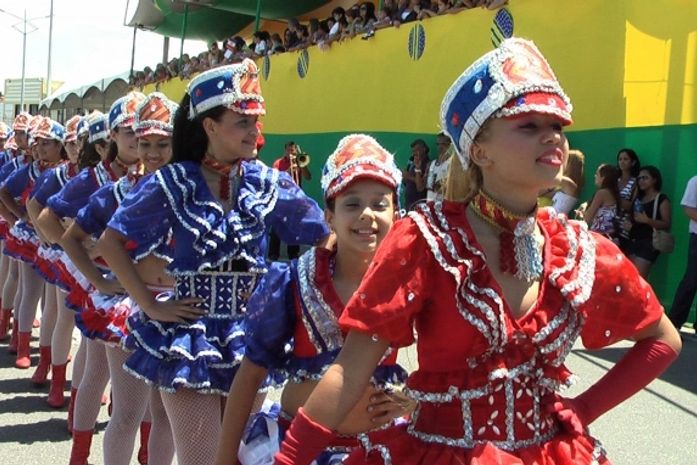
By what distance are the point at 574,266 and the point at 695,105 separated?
7348 mm

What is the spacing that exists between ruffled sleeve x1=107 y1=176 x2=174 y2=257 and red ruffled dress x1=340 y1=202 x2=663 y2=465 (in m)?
1.64

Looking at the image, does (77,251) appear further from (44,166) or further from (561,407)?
(44,166)

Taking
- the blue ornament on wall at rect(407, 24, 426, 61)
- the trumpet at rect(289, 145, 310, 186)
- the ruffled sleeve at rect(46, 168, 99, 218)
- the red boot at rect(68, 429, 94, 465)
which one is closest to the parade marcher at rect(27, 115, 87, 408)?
the ruffled sleeve at rect(46, 168, 99, 218)

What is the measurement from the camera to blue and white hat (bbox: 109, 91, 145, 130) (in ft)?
15.4

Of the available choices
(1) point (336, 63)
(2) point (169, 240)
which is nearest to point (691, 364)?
(2) point (169, 240)

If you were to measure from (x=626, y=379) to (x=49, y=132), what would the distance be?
6279 mm

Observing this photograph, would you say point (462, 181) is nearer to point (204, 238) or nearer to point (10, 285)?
point (204, 238)

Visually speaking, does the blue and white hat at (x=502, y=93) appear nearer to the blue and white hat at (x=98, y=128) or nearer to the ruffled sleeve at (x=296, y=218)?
the ruffled sleeve at (x=296, y=218)

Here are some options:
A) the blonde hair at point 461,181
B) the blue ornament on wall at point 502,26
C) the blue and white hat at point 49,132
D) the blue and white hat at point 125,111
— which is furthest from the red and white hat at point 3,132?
the blonde hair at point 461,181

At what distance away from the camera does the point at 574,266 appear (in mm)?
2096

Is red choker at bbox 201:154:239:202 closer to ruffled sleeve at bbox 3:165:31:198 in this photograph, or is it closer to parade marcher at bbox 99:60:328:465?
parade marcher at bbox 99:60:328:465

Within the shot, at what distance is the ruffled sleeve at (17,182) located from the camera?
769 cm

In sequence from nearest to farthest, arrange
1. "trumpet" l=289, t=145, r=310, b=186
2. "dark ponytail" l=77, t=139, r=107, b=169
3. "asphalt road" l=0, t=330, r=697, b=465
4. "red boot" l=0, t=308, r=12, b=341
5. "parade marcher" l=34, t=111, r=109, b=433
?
"parade marcher" l=34, t=111, r=109, b=433 → "asphalt road" l=0, t=330, r=697, b=465 → "dark ponytail" l=77, t=139, r=107, b=169 → "red boot" l=0, t=308, r=12, b=341 → "trumpet" l=289, t=145, r=310, b=186

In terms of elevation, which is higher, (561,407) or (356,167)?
(356,167)
